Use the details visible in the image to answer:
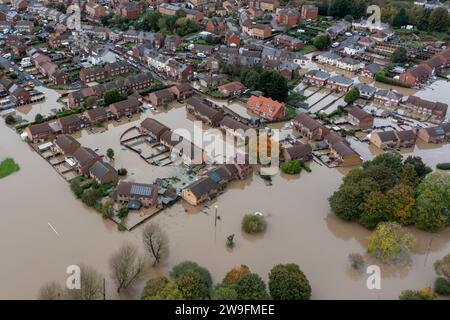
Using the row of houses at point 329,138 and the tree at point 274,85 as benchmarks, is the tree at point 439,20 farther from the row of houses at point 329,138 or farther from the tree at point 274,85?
the row of houses at point 329,138

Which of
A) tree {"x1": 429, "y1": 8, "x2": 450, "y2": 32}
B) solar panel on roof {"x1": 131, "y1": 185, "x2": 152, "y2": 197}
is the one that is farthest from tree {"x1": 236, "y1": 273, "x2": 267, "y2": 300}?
tree {"x1": 429, "y1": 8, "x2": 450, "y2": 32}

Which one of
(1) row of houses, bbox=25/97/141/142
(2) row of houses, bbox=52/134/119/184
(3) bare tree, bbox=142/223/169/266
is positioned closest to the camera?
(3) bare tree, bbox=142/223/169/266

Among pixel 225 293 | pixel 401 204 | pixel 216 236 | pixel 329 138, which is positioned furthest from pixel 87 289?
pixel 329 138

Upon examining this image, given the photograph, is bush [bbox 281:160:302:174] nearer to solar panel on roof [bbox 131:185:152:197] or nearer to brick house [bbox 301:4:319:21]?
solar panel on roof [bbox 131:185:152:197]

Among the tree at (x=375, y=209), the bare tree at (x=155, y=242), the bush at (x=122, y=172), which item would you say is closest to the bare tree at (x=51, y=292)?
the bare tree at (x=155, y=242)

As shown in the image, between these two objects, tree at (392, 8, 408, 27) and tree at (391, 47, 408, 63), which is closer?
tree at (391, 47, 408, 63)

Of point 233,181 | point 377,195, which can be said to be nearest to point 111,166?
point 233,181

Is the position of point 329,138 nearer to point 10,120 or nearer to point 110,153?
point 110,153

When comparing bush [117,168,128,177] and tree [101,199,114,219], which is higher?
tree [101,199,114,219]
